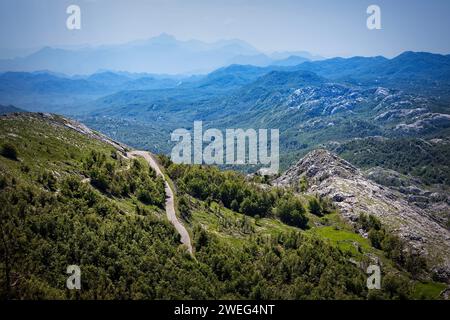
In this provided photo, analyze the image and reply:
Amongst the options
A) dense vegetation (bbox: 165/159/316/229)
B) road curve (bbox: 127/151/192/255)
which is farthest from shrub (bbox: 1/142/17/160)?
dense vegetation (bbox: 165/159/316/229)

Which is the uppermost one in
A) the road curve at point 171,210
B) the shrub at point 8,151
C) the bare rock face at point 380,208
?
the shrub at point 8,151

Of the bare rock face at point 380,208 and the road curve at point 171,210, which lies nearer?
the road curve at point 171,210

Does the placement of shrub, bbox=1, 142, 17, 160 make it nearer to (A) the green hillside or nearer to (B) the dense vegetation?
(A) the green hillside

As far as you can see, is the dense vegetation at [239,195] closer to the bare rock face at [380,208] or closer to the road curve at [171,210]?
the road curve at [171,210]

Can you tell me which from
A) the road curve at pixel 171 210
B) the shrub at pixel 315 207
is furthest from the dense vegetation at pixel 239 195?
the road curve at pixel 171 210

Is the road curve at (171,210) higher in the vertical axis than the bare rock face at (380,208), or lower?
higher

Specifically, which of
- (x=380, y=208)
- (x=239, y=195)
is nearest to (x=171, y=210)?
(x=239, y=195)

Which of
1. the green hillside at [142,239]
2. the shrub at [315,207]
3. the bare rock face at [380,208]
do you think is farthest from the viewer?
the shrub at [315,207]

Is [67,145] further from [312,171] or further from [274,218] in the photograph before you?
[312,171]
